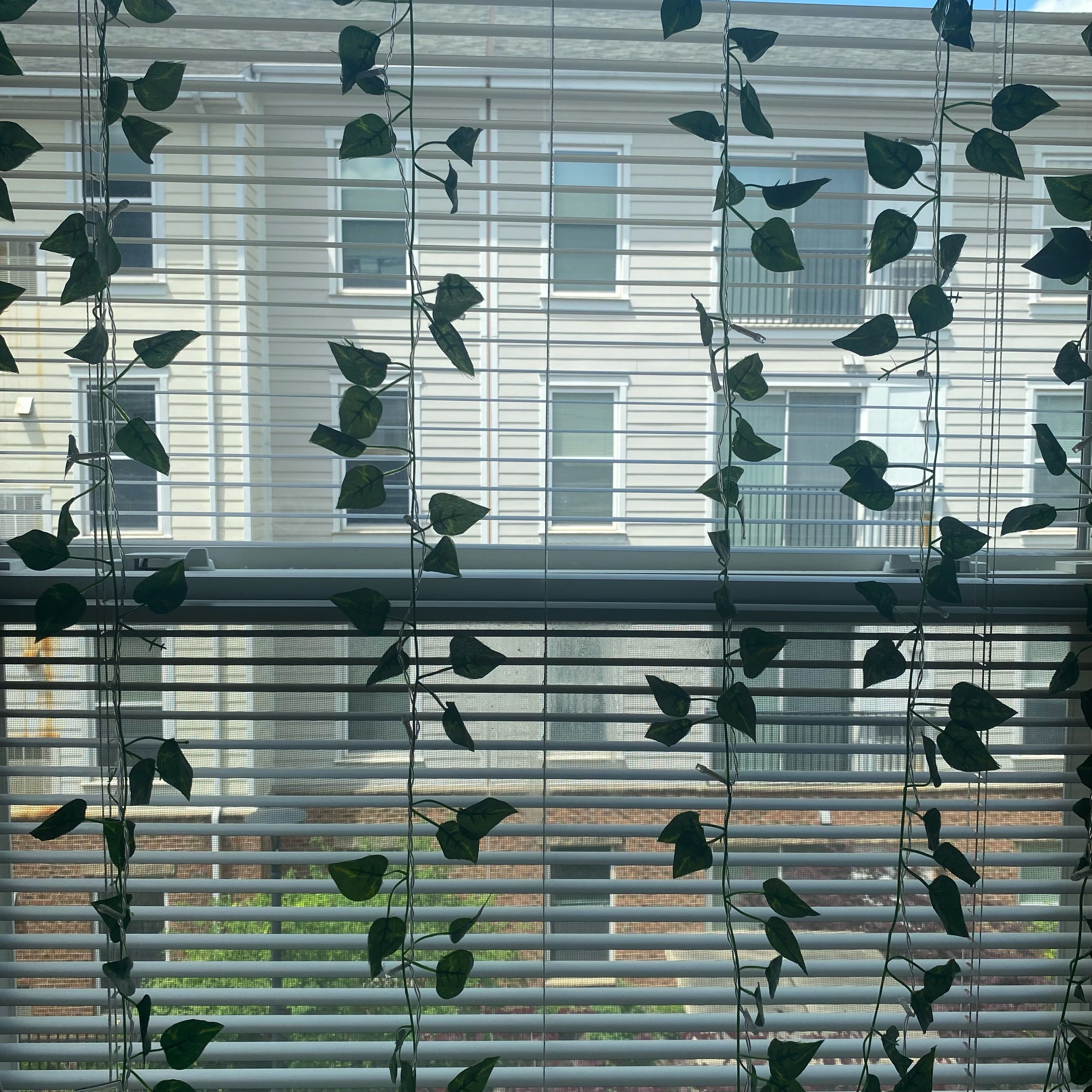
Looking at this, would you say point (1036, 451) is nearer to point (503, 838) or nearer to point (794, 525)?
point (794, 525)

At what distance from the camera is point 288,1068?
1.22 metres

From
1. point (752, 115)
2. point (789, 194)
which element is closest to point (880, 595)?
point (789, 194)

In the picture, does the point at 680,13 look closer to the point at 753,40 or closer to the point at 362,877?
the point at 753,40

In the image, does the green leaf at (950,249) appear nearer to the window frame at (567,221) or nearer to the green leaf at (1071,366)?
the green leaf at (1071,366)

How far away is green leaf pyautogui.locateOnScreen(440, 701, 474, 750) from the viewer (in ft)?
3.59

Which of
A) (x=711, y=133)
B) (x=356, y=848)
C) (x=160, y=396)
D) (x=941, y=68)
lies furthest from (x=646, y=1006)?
(x=160, y=396)

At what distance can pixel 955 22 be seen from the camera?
3.63 feet

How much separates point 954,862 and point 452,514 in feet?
2.43

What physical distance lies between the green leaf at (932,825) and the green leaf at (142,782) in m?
0.93

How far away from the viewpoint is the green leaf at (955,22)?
3.62ft

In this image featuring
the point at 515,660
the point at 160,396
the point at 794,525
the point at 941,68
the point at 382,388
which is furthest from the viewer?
the point at 160,396

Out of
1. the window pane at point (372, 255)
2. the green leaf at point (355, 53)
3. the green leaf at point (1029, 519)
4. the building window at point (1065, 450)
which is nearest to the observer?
the green leaf at point (355, 53)

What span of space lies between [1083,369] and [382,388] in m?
0.87

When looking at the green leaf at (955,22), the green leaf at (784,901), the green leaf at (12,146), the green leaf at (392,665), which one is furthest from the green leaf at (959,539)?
the green leaf at (12,146)
